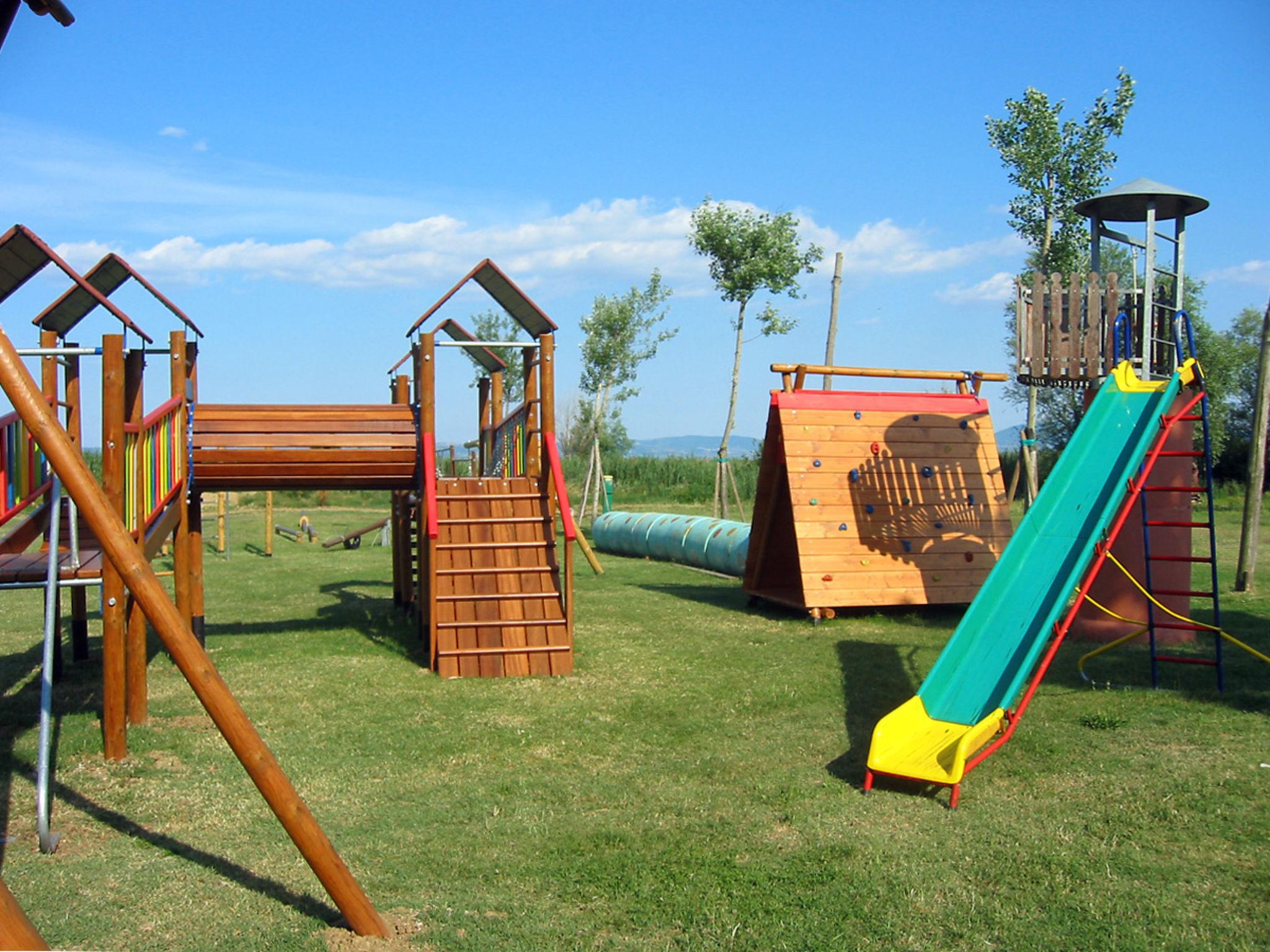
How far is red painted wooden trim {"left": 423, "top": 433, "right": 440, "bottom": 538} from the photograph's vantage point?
916 cm

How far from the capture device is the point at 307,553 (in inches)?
818

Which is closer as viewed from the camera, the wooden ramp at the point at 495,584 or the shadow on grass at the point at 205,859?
the shadow on grass at the point at 205,859

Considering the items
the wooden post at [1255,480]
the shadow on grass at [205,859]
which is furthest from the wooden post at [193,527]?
the wooden post at [1255,480]

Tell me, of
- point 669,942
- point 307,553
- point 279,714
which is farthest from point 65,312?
point 307,553

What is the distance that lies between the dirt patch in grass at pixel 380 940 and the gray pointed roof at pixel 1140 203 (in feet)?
26.9

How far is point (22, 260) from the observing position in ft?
23.7

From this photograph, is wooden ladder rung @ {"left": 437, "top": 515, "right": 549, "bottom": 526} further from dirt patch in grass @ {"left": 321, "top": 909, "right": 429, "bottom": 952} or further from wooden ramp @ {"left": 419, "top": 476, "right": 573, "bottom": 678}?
dirt patch in grass @ {"left": 321, "top": 909, "right": 429, "bottom": 952}

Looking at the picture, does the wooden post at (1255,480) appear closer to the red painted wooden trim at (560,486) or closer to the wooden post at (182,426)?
the red painted wooden trim at (560,486)

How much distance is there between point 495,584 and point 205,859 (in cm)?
480

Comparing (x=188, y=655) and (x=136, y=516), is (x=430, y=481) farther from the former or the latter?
(x=188, y=655)

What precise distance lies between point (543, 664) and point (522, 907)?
465 cm

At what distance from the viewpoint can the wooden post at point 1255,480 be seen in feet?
40.9

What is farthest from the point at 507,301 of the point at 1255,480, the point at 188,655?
the point at 1255,480

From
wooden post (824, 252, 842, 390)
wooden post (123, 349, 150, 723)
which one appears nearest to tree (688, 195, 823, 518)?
wooden post (824, 252, 842, 390)
